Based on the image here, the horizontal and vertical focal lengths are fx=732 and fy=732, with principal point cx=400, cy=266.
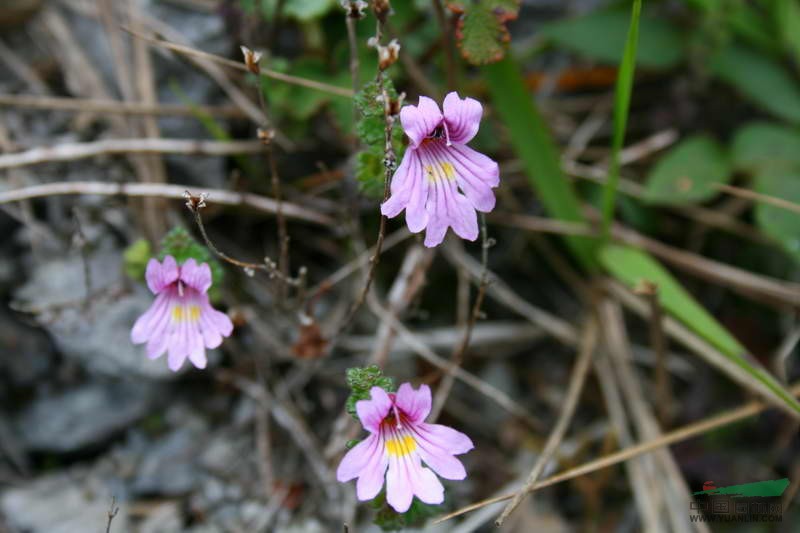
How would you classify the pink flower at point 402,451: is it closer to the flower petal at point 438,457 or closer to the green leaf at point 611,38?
the flower petal at point 438,457

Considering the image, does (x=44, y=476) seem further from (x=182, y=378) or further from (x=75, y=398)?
(x=182, y=378)

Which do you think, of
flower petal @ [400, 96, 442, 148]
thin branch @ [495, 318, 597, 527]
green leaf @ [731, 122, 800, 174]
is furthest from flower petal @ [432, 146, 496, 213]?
green leaf @ [731, 122, 800, 174]

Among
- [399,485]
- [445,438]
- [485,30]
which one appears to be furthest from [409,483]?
[485,30]

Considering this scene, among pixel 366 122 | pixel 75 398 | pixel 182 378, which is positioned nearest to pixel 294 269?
pixel 182 378

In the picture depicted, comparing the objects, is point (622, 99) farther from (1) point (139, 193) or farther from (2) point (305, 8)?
(1) point (139, 193)

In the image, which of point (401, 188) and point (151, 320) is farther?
point (151, 320)
